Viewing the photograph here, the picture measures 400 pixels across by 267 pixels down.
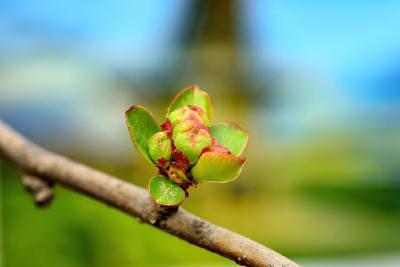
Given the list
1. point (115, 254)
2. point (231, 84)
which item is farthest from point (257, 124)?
point (115, 254)

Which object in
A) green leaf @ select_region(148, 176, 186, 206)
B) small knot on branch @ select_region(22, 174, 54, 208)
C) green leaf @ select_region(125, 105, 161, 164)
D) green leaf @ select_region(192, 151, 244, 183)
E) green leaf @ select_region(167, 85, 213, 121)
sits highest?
green leaf @ select_region(167, 85, 213, 121)

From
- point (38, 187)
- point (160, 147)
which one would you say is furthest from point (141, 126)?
point (38, 187)

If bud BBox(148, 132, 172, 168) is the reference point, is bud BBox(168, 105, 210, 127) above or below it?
above

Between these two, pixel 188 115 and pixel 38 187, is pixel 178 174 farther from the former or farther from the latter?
pixel 38 187

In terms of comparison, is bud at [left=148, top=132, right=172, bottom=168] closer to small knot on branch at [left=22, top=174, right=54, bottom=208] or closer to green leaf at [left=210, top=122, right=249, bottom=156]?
green leaf at [left=210, top=122, right=249, bottom=156]

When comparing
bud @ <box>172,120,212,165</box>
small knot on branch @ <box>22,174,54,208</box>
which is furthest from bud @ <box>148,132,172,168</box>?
small knot on branch @ <box>22,174,54,208</box>

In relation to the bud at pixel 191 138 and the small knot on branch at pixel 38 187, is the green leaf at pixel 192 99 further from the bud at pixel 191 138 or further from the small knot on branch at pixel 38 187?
the small knot on branch at pixel 38 187

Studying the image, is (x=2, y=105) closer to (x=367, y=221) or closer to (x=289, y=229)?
(x=289, y=229)
